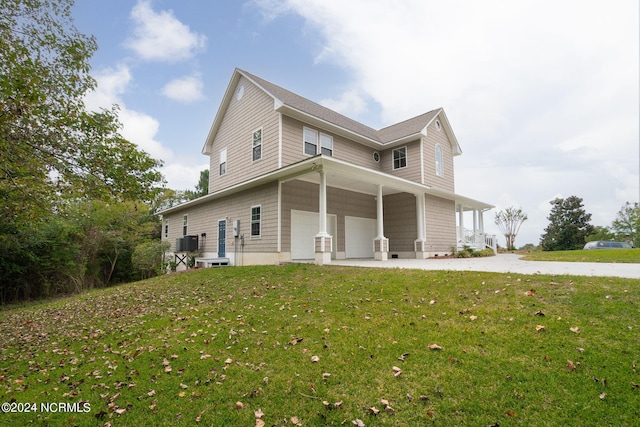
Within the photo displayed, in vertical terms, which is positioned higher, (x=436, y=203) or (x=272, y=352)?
(x=436, y=203)

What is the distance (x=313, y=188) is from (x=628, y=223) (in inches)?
1584

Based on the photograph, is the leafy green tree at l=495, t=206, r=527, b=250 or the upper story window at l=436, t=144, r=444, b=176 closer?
the upper story window at l=436, t=144, r=444, b=176

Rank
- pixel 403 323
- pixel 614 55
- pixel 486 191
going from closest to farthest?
pixel 403 323, pixel 614 55, pixel 486 191

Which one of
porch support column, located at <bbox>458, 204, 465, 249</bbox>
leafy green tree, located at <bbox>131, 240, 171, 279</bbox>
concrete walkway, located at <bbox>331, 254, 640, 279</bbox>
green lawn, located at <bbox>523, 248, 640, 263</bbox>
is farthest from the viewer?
porch support column, located at <bbox>458, 204, 465, 249</bbox>

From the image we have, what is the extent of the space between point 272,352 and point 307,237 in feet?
28.4

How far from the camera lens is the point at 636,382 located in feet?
8.88

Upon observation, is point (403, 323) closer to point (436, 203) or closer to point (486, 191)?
point (436, 203)

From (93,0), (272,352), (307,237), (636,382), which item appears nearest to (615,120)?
(307,237)

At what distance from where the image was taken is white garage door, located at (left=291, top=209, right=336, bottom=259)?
12070 mm

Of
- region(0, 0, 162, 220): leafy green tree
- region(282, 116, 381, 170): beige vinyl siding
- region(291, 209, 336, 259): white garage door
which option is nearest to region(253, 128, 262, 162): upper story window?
region(282, 116, 381, 170): beige vinyl siding

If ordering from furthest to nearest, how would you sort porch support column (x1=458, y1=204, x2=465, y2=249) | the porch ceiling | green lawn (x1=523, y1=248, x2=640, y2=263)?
porch support column (x1=458, y1=204, x2=465, y2=249), the porch ceiling, green lawn (x1=523, y1=248, x2=640, y2=263)

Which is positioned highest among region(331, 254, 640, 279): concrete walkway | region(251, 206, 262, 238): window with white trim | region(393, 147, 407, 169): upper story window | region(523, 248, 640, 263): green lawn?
region(393, 147, 407, 169): upper story window

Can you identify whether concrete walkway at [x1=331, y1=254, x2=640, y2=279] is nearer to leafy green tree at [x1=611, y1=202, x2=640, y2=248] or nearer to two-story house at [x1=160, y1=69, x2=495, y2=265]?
two-story house at [x1=160, y1=69, x2=495, y2=265]

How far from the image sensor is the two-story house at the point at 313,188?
1171 cm
